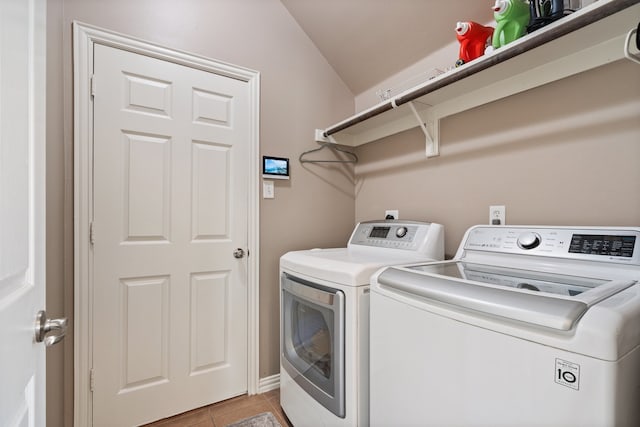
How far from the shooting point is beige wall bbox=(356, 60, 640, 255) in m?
1.08

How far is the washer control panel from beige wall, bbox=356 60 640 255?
7.3 inches

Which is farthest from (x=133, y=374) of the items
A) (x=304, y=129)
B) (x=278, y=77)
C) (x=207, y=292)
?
(x=278, y=77)

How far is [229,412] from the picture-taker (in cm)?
174

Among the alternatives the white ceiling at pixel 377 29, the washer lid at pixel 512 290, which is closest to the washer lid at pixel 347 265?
the washer lid at pixel 512 290

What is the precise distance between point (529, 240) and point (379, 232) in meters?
0.78

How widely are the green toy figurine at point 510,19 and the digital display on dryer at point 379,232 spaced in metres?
1.01

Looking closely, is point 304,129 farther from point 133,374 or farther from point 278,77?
point 133,374

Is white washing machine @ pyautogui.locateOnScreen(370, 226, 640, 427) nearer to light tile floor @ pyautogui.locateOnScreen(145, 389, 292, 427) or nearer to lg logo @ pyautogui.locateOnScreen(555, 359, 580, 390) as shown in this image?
lg logo @ pyautogui.locateOnScreen(555, 359, 580, 390)

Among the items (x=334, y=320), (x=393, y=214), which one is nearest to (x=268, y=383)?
(x=334, y=320)

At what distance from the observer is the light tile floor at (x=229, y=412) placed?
1.65 m

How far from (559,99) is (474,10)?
63 cm

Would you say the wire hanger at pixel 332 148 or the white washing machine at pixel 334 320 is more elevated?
the wire hanger at pixel 332 148

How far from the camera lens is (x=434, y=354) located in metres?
0.84

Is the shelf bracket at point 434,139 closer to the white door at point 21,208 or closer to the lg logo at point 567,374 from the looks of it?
the lg logo at point 567,374
